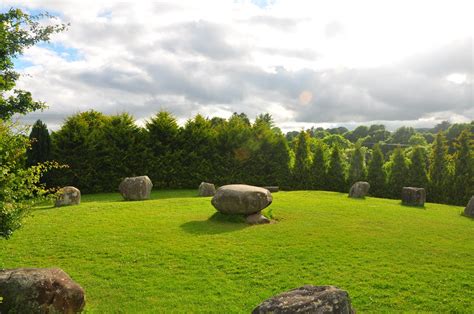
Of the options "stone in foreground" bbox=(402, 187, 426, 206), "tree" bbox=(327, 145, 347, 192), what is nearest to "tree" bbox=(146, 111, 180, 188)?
"tree" bbox=(327, 145, 347, 192)

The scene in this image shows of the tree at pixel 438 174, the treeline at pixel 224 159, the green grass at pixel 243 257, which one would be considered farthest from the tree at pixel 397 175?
the green grass at pixel 243 257

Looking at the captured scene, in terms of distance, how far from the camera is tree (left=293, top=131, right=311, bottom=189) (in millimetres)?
37969

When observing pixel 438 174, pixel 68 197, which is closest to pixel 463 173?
pixel 438 174

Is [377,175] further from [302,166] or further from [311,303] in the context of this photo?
[311,303]

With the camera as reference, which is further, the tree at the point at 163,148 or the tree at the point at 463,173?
the tree at the point at 163,148

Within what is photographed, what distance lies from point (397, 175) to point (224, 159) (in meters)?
16.5

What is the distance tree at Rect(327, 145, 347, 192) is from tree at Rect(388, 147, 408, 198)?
14.1 ft

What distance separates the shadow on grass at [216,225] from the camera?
17.4 meters

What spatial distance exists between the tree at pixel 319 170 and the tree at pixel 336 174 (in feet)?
1.65

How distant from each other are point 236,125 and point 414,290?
29.6 metres

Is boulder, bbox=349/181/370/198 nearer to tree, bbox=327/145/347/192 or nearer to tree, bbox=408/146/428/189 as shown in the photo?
tree, bbox=327/145/347/192

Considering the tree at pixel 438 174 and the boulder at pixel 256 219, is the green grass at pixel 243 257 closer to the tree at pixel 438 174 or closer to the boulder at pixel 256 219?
the boulder at pixel 256 219

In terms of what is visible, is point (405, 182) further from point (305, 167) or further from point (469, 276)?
point (469, 276)

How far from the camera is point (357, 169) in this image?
3703cm
